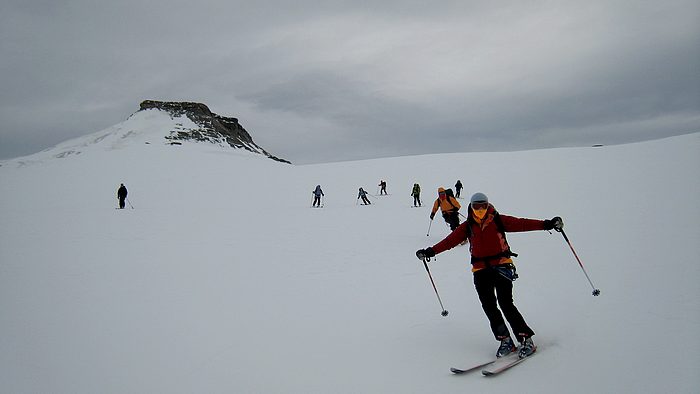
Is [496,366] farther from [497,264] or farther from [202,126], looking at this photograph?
[202,126]

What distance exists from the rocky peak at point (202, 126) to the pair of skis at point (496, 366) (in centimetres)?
7839

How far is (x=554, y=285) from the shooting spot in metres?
7.24

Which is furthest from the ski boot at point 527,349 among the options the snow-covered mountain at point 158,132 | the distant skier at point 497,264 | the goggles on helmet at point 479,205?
the snow-covered mountain at point 158,132

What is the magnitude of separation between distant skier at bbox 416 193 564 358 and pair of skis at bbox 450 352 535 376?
10 centimetres

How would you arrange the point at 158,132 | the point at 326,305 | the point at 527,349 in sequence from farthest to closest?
the point at 158,132
the point at 326,305
the point at 527,349

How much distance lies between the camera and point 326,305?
6852 mm

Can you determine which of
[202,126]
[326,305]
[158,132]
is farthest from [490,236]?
[202,126]

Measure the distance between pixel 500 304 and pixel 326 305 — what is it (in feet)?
10.2

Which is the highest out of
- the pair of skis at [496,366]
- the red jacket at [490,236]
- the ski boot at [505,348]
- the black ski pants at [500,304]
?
the red jacket at [490,236]

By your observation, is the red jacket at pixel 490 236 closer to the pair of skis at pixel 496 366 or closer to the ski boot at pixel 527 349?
the ski boot at pixel 527 349

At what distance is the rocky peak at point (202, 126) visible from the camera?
83088 millimetres

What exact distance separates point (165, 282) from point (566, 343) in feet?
24.1

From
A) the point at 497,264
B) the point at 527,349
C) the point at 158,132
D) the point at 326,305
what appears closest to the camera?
the point at 527,349

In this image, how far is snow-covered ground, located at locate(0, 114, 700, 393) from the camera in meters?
4.37
